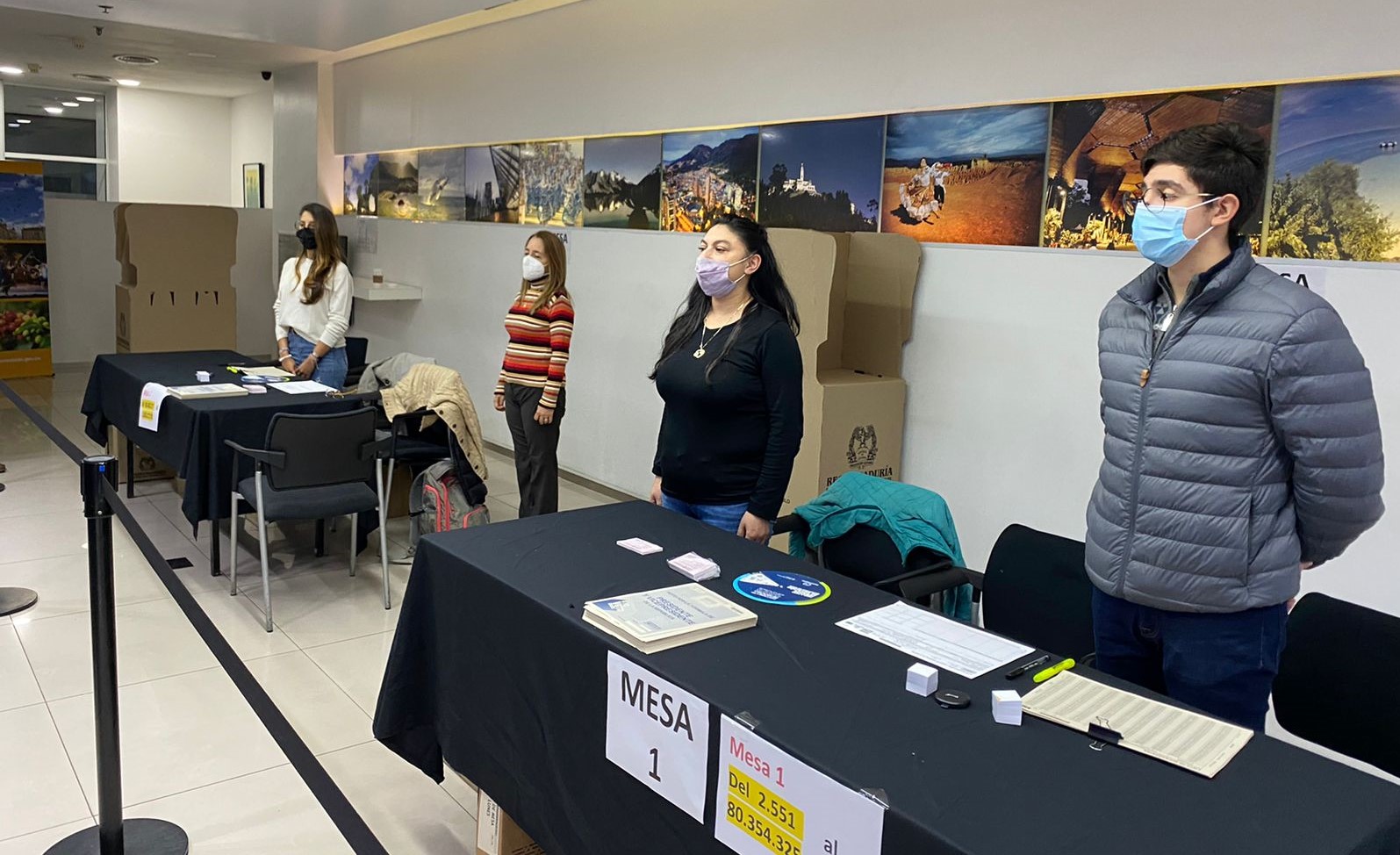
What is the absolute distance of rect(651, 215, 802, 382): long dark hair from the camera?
2.98 m

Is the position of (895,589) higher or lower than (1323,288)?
lower

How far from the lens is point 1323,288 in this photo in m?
3.35

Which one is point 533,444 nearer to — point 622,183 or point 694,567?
point 622,183

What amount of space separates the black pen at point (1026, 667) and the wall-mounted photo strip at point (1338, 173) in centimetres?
221

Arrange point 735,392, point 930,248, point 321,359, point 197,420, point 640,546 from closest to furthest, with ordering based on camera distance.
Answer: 1. point 640,546
2. point 735,392
3. point 197,420
4. point 930,248
5. point 321,359

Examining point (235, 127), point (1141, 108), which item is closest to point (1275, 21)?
point (1141, 108)

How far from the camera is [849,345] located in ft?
15.5

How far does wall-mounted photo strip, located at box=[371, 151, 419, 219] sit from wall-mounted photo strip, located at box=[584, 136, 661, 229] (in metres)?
2.57

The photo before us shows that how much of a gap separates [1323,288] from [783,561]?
2.17 meters

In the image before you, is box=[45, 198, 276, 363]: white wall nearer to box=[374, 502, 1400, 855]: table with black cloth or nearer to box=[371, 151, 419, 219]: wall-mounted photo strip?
box=[371, 151, 419, 219]: wall-mounted photo strip

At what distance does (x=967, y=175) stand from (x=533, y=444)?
2257 mm

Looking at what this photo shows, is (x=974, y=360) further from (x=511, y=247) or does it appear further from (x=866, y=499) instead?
(x=511, y=247)

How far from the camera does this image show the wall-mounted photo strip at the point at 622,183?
6.02 meters

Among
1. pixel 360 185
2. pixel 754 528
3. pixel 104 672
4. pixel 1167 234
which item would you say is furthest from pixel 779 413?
pixel 360 185
